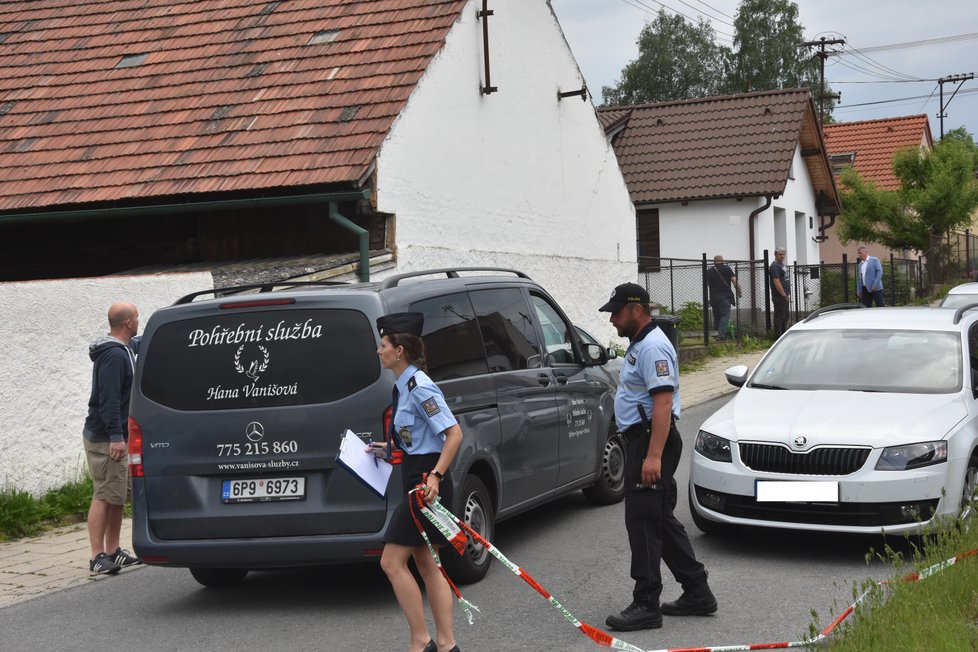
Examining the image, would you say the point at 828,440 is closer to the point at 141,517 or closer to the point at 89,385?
the point at 141,517

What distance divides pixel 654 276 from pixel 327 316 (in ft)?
71.2

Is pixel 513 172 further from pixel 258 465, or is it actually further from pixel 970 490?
pixel 258 465

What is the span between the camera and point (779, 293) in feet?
84.2

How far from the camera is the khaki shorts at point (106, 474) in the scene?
26.8 feet

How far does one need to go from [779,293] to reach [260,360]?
20.4 meters

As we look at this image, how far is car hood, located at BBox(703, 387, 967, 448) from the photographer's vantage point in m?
7.29

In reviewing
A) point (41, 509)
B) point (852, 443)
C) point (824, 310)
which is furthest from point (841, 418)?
point (41, 509)

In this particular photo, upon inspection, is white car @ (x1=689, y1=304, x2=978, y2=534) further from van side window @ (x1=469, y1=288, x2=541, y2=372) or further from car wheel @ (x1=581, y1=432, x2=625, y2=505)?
car wheel @ (x1=581, y1=432, x2=625, y2=505)

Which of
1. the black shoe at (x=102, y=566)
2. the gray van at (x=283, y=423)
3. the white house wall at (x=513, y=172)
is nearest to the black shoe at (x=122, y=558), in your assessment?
the black shoe at (x=102, y=566)

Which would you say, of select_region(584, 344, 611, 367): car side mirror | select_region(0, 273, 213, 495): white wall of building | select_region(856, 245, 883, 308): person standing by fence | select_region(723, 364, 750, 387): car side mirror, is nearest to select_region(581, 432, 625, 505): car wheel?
select_region(584, 344, 611, 367): car side mirror

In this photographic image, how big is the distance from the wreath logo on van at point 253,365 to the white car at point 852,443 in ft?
9.52

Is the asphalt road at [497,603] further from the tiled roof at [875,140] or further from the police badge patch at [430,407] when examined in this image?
the tiled roof at [875,140]

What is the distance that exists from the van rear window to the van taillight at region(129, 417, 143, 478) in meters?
0.20

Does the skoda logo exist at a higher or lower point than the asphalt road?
higher
